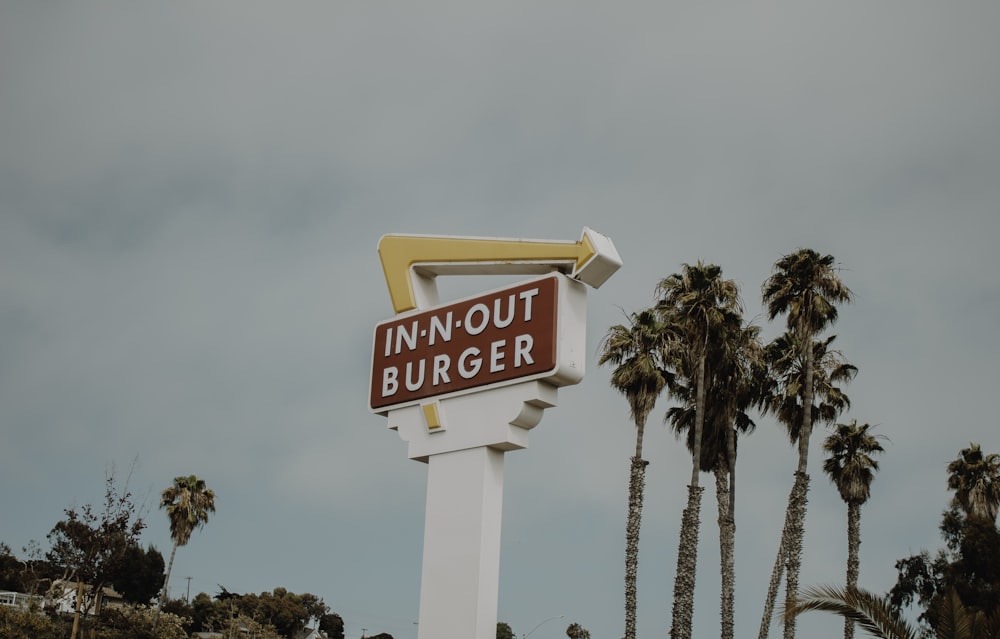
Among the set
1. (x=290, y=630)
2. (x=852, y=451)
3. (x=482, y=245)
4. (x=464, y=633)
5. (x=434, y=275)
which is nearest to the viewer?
(x=464, y=633)

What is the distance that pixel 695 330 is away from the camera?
36.6 m

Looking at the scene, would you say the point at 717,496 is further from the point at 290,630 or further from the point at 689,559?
the point at 290,630

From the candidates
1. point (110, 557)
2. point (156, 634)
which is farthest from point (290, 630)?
point (110, 557)

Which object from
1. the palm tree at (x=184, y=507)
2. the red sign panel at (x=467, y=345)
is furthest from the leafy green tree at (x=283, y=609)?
the red sign panel at (x=467, y=345)

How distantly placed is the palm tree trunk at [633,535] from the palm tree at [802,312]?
19.8ft

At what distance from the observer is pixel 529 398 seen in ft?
45.7

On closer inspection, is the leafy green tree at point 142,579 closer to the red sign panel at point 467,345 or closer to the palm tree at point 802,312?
the palm tree at point 802,312

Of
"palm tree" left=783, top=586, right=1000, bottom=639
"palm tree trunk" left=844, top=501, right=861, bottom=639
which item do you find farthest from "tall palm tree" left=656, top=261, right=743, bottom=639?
"palm tree" left=783, top=586, right=1000, bottom=639

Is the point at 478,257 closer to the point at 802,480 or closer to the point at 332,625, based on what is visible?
the point at 802,480

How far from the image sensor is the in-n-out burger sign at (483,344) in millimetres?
13977

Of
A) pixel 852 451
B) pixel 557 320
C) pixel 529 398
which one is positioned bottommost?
pixel 529 398

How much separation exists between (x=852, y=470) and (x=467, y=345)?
3261 cm

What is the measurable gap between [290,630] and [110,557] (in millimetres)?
50161

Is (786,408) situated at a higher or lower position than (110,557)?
higher
